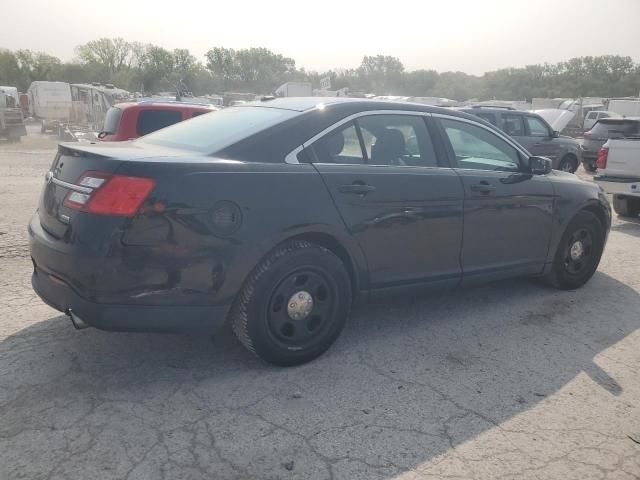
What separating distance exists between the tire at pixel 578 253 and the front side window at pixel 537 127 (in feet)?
27.2

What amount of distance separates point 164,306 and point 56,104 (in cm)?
3120

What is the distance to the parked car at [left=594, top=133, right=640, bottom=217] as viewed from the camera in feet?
26.8

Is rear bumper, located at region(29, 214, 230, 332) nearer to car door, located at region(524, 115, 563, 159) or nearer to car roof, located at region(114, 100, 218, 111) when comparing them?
car roof, located at region(114, 100, 218, 111)

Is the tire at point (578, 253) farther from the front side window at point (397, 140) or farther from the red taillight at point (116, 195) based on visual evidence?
the red taillight at point (116, 195)

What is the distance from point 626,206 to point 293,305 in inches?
302

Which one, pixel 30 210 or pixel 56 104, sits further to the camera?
pixel 56 104

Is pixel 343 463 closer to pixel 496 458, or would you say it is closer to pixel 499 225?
pixel 496 458

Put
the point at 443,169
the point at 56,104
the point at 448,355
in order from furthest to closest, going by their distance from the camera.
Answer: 1. the point at 56,104
2. the point at 443,169
3. the point at 448,355

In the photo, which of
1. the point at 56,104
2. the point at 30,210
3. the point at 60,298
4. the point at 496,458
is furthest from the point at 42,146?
the point at 496,458

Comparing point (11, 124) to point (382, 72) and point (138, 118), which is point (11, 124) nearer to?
point (138, 118)

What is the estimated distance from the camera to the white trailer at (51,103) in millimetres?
29328

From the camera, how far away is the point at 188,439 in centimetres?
→ 255

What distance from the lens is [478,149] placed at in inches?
169

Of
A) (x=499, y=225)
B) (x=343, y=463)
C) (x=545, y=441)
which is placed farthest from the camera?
(x=499, y=225)
